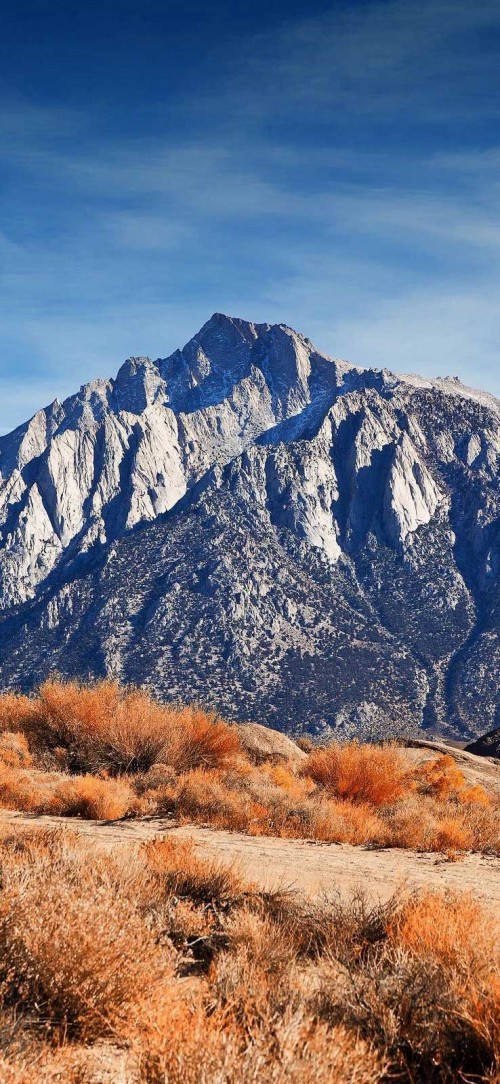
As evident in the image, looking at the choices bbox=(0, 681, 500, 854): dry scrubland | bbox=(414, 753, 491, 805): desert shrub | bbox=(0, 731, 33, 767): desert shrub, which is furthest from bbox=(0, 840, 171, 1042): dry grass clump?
bbox=(414, 753, 491, 805): desert shrub

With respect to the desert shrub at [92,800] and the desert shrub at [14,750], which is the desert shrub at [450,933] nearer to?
the desert shrub at [92,800]

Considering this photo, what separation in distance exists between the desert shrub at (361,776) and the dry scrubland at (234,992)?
417 inches

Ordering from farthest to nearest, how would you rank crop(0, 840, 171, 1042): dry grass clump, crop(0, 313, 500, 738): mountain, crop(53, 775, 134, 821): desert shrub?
crop(0, 313, 500, 738): mountain, crop(53, 775, 134, 821): desert shrub, crop(0, 840, 171, 1042): dry grass clump

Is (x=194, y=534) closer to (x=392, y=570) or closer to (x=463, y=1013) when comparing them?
(x=392, y=570)

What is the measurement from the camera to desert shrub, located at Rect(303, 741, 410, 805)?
666 inches

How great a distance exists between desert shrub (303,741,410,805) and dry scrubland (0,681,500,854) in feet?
0.11

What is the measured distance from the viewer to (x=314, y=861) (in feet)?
34.3

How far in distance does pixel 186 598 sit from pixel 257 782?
15196cm

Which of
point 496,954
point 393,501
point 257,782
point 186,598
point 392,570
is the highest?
point 393,501

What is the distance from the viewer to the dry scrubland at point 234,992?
3.79 meters

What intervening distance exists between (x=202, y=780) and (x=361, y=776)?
13.4 ft

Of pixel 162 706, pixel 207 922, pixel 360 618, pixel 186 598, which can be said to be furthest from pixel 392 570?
pixel 207 922

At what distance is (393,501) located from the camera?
19488 cm

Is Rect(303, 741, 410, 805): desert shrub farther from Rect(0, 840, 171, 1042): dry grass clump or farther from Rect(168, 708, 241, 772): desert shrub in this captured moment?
Rect(0, 840, 171, 1042): dry grass clump
